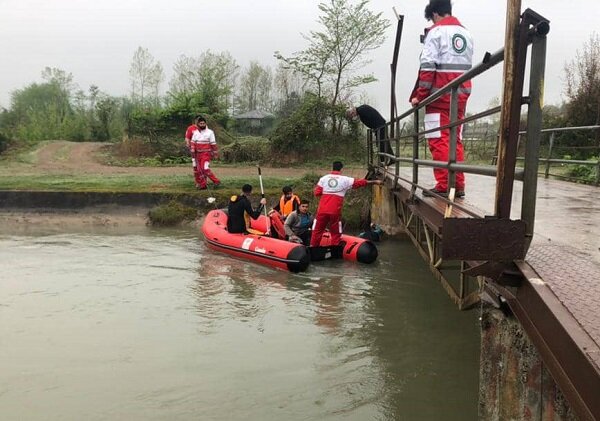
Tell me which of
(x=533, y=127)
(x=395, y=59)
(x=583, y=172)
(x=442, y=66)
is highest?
(x=395, y=59)

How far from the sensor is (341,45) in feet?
76.6

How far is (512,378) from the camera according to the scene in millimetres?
3070

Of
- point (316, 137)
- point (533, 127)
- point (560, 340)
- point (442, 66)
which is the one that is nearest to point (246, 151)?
point (316, 137)

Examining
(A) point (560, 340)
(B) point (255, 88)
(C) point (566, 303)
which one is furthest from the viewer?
(B) point (255, 88)

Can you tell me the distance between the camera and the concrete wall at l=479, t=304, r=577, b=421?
2.70 meters

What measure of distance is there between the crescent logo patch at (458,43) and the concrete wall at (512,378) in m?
2.80

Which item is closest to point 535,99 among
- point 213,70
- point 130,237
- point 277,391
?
point 277,391

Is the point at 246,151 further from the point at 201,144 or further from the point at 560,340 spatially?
the point at 560,340

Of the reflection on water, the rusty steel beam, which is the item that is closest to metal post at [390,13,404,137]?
the reflection on water

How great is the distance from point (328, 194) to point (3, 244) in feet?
25.3

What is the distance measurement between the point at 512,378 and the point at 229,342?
4.09m

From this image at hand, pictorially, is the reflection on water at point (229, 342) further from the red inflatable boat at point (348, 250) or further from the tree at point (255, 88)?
the tree at point (255, 88)

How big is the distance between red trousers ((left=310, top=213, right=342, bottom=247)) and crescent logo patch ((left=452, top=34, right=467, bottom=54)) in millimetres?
5216

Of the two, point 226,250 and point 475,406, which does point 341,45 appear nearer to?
point 226,250
